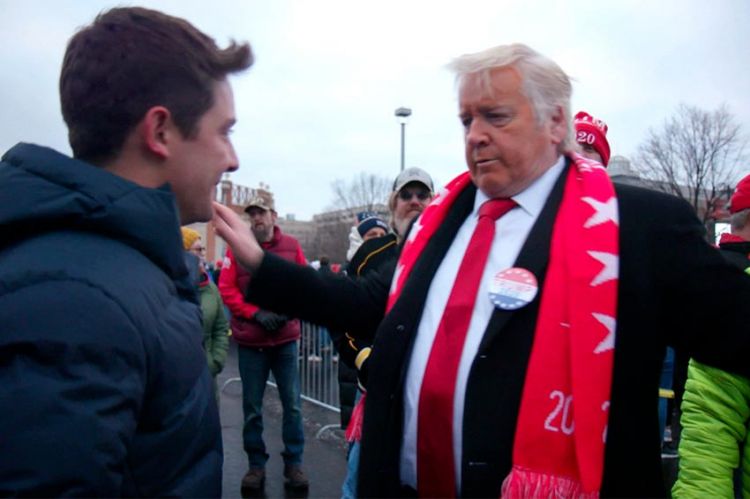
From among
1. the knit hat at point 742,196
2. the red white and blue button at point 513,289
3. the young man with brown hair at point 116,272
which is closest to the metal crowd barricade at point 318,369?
the knit hat at point 742,196

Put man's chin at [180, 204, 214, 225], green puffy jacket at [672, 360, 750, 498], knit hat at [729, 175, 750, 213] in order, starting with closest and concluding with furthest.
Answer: man's chin at [180, 204, 214, 225], green puffy jacket at [672, 360, 750, 498], knit hat at [729, 175, 750, 213]

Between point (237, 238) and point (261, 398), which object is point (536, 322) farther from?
point (261, 398)

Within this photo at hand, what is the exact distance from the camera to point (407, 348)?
191 centimetres

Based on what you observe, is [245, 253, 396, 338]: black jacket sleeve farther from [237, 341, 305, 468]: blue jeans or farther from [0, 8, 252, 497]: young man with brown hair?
[237, 341, 305, 468]: blue jeans

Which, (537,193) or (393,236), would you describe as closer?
(537,193)

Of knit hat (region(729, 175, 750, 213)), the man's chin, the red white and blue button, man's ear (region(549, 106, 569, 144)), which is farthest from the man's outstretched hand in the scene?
knit hat (region(729, 175, 750, 213))

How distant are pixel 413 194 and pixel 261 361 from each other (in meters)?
2.05

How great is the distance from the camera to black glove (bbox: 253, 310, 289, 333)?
5254mm

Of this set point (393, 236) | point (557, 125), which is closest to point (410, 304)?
point (557, 125)

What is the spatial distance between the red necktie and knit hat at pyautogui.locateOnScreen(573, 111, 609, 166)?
5.14ft

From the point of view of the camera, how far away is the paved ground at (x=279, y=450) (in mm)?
5293

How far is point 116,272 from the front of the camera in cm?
115

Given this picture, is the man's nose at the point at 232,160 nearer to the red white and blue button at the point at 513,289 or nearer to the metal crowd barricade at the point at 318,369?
the red white and blue button at the point at 513,289

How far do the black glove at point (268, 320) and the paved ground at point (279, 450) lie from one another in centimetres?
128
